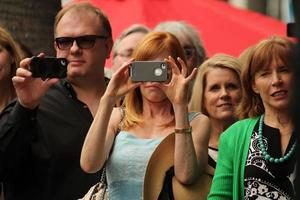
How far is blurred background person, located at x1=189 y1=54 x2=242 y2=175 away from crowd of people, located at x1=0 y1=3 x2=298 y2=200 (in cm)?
2

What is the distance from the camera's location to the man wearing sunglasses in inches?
196

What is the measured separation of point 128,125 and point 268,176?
913mm

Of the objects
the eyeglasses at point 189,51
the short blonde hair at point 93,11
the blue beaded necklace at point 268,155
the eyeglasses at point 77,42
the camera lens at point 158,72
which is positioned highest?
the short blonde hair at point 93,11

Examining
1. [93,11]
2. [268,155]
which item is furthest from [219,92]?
[268,155]

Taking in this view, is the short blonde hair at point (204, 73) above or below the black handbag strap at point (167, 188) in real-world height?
above

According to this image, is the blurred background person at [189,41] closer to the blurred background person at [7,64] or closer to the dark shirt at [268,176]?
the blurred background person at [7,64]

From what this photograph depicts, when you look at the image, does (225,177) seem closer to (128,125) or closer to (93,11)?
(128,125)

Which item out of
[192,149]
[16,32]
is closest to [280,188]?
[192,149]

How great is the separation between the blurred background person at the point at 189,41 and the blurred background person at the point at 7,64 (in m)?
1.63

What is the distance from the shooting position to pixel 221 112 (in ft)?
19.6

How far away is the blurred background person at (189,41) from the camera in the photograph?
7.06 m

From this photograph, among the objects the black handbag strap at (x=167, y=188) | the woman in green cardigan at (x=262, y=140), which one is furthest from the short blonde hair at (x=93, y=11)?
the black handbag strap at (x=167, y=188)

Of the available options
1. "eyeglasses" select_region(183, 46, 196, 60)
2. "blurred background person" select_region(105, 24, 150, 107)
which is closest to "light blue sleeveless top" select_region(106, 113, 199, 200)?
"eyeglasses" select_region(183, 46, 196, 60)

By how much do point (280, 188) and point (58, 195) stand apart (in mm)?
1514
